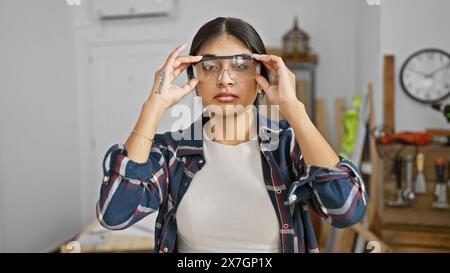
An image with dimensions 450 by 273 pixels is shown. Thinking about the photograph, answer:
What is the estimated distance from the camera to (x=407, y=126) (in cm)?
112

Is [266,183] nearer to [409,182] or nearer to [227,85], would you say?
[227,85]

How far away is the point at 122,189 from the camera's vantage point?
40cm

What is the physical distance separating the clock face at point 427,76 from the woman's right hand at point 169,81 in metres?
0.79

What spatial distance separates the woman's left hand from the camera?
0.40 m

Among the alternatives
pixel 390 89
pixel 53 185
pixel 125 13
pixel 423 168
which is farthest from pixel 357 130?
pixel 53 185

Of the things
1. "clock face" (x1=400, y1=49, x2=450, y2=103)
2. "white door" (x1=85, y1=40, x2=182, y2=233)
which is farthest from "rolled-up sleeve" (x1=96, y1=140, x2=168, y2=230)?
"clock face" (x1=400, y1=49, x2=450, y2=103)

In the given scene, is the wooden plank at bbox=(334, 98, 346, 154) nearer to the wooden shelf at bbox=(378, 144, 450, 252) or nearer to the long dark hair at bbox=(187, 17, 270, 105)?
the wooden shelf at bbox=(378, 144, 450, 252)

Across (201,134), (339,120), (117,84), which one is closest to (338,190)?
(201,134)

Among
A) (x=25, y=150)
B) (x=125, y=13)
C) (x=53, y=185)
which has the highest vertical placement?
(x=125, y=13)

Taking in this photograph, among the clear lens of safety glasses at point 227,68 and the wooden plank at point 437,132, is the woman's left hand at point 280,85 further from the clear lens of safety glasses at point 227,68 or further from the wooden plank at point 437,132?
the wooden plank at point 437,132

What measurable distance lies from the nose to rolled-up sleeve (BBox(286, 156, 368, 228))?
143 millimetres

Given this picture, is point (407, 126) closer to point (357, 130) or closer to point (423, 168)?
point (423, 168)

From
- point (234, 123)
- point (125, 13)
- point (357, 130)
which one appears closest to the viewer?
point (234, 123)

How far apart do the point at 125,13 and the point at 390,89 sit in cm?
89
